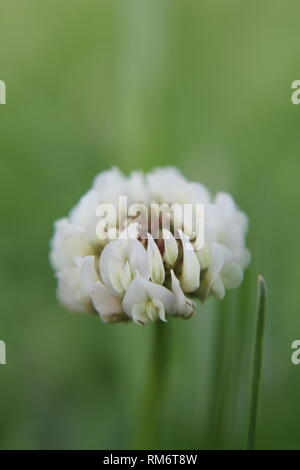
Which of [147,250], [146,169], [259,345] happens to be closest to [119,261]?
[147,250]

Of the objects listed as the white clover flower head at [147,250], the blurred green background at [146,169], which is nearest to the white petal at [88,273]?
the white clover flower head at [147,250]

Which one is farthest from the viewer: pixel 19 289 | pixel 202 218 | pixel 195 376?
pixel 19 289

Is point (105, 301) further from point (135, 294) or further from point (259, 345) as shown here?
point (259, 345)

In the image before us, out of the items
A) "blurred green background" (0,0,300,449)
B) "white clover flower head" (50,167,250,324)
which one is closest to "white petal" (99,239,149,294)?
"white clover flower head" (50,167,250,324)

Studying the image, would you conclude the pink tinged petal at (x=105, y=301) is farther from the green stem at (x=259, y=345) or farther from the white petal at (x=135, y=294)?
the green stem at (x=259, y=345)

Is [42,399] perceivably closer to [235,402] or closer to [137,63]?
[235,402]

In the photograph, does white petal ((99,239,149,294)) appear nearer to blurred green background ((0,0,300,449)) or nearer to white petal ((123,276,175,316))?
white petal ((123,276,175,316))
